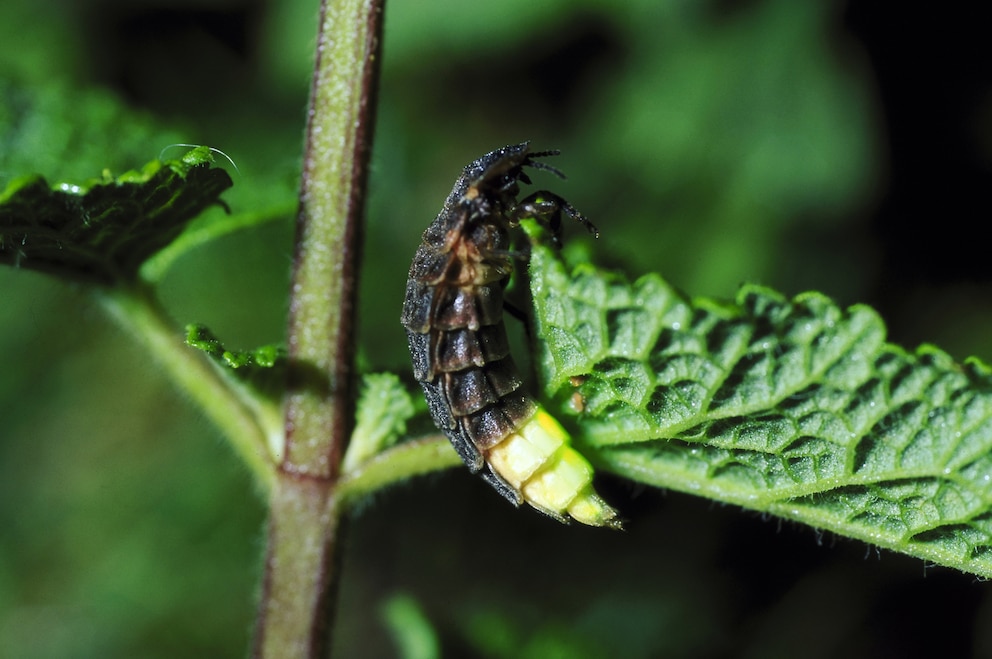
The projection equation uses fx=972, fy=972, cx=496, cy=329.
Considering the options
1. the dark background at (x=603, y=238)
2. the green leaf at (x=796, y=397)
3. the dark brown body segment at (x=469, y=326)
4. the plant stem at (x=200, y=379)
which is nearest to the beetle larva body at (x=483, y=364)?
the dark brown body segment at (x=469, y=326)

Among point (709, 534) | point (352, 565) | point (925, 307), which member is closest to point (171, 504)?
point (352, 565)

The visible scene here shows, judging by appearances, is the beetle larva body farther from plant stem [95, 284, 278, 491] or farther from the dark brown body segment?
plant stem [95, 284, 278, 491]

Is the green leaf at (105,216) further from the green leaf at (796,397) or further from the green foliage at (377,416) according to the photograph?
the green leaf at (796,397)

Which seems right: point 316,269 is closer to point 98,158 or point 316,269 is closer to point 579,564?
point 98,158

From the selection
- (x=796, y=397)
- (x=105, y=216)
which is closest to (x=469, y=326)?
(x=796, y=397)

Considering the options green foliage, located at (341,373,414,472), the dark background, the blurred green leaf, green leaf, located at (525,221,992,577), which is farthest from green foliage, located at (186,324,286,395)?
the dark background

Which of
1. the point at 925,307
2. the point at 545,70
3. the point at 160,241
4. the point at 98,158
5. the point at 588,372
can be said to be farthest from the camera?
the point at 545,70
